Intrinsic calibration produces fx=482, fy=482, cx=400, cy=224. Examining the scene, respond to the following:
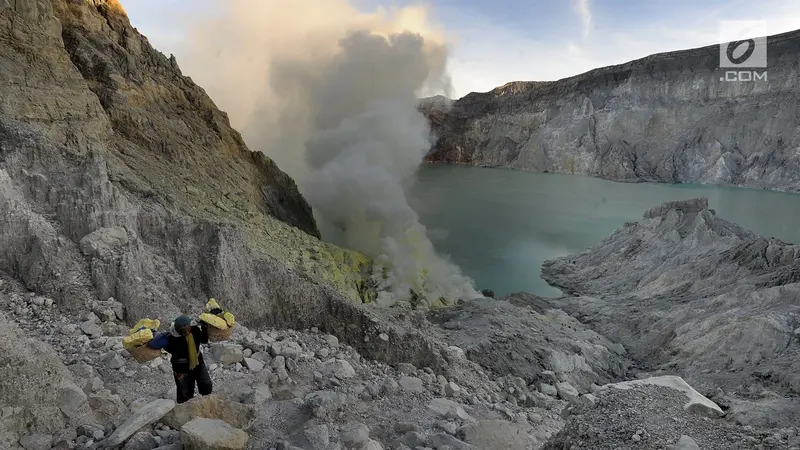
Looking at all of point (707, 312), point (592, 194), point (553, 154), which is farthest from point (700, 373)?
point (553, 154)

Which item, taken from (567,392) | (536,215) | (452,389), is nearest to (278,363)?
(452,389)

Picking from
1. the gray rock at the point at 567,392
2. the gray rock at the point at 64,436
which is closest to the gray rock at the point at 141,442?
the gray rock at the point at 64,436

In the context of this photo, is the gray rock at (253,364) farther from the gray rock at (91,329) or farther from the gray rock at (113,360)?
the gray rock at (91,329)

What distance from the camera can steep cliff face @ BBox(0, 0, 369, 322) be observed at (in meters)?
6.59

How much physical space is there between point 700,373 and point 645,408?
262 inches

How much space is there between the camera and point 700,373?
10.8 metres

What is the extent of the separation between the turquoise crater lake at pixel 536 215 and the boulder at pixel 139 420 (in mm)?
19120

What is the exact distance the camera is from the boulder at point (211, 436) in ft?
11.5

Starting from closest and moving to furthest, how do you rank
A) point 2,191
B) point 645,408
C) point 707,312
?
point 645,408 → point 2,191 → point 707,312

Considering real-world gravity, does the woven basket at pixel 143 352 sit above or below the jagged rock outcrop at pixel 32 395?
above

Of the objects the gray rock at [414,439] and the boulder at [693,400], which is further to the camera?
the boulder at [693,400]

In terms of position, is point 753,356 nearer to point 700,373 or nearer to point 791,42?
point 700,373

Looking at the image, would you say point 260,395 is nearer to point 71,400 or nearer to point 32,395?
point 71,400

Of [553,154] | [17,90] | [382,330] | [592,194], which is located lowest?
[382,330]
